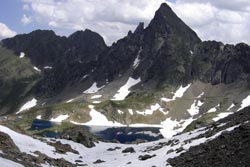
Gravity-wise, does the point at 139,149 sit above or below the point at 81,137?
below

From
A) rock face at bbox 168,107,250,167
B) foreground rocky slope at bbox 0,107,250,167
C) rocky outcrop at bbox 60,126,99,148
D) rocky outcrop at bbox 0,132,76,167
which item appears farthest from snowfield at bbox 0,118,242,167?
rock face at bbox 168,107,250,167

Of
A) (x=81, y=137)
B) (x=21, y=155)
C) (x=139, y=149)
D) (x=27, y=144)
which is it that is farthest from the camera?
(x=81, y=137)

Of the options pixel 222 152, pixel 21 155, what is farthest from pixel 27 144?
pixel 222 152

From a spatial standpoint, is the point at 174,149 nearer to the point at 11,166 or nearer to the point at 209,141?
the point at 209,141

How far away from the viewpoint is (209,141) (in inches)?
2100

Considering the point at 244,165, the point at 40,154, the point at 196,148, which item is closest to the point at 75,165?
the point at 40,154

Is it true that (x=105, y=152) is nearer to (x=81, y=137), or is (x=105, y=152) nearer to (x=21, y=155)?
(x=81, y=137)

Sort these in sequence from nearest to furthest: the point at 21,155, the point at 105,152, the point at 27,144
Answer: the point at 21,155
the point at 27,144
the point at 105,152

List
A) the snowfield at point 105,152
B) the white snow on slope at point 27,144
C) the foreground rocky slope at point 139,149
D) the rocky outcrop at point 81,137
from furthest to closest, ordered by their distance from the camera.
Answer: the rocky outcrop at point 81,137, the white snow on slope at point 27,144, the snowfield at point 105,152, the foreground rocky slope at point 139,149

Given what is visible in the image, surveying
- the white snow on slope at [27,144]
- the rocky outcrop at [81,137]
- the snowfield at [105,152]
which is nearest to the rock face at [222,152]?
the snowfield at [105,152]

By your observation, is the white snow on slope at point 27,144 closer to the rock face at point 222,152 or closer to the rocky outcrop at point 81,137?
the rock face at point 222,152

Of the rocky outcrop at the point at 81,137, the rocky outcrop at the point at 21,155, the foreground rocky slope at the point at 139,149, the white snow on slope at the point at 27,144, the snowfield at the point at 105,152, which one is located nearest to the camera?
the foreground rocky slope at the point at 139,149

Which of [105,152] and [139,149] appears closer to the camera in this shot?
[105,152]

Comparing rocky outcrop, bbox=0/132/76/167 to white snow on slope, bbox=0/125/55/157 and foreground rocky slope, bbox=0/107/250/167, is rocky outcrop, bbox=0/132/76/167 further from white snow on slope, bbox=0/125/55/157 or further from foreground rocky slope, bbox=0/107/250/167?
white snow on slope, bbox=0/125/55/157
